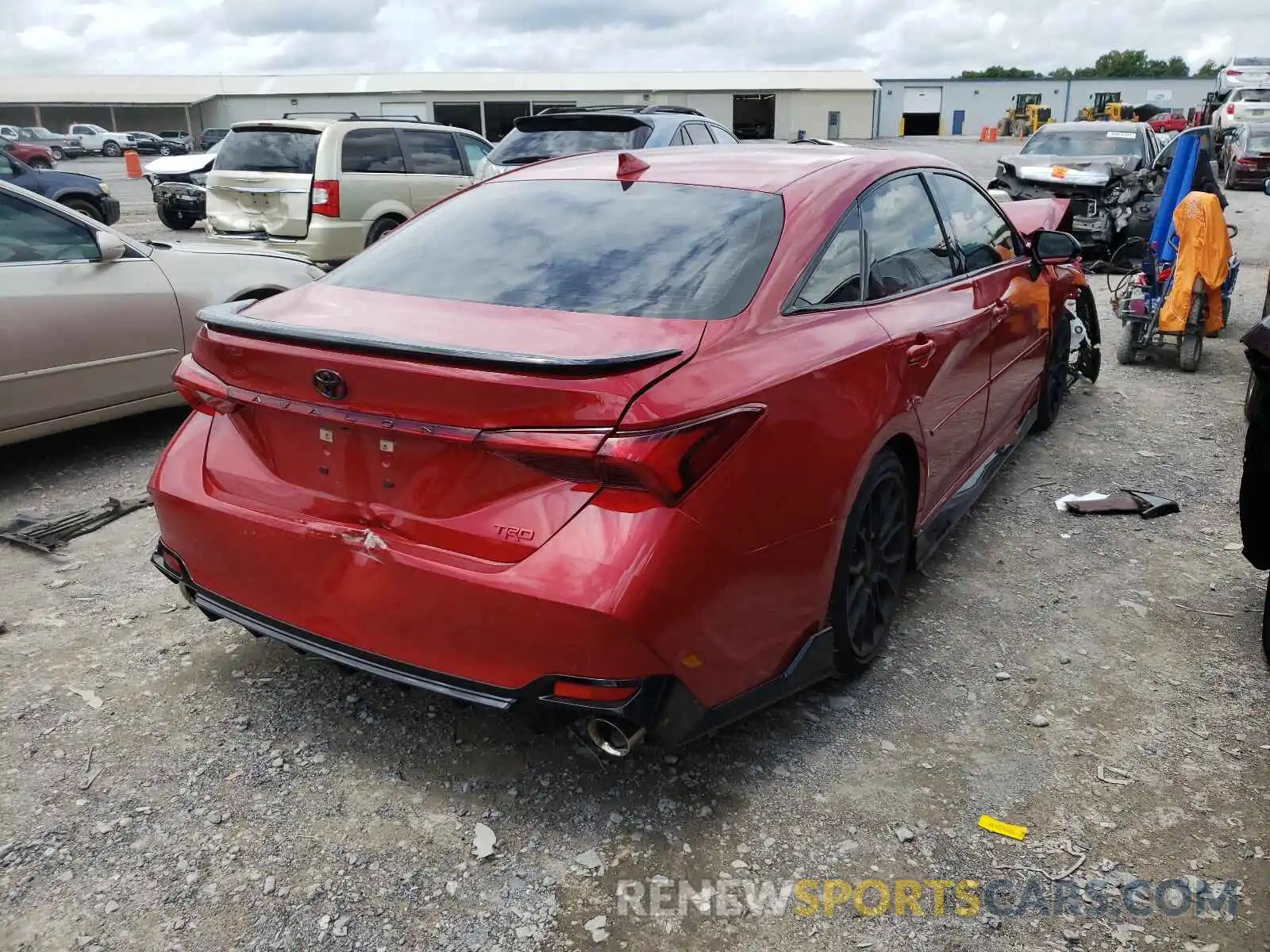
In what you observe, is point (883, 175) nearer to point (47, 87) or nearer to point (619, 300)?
point (619, 300)

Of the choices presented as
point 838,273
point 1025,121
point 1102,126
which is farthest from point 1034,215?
point 1025,121

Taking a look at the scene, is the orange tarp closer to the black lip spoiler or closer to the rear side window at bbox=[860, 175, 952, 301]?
the rear side window at bbox=[860, 175, 952, 301]

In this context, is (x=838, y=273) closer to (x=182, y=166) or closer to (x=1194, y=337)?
(x=1194, y=337)

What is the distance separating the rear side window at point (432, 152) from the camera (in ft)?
35.1

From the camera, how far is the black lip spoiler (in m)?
2.07

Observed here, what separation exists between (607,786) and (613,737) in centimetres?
40

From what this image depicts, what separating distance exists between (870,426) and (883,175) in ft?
3.48

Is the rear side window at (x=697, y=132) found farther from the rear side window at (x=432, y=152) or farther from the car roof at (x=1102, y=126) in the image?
the car roof at (x=1102, y=126)

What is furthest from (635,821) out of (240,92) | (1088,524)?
(240,92)

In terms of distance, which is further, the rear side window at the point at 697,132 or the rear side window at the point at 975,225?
the rear side window at the point at 697,132

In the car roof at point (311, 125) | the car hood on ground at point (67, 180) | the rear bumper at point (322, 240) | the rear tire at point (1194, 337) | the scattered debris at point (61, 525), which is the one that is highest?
the car roof at point (311, 125)

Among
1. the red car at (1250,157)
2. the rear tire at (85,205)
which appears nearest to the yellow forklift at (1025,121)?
the red car at (1250,157)

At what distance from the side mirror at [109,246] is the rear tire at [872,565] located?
4178 millimetres

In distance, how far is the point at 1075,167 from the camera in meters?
12.1
